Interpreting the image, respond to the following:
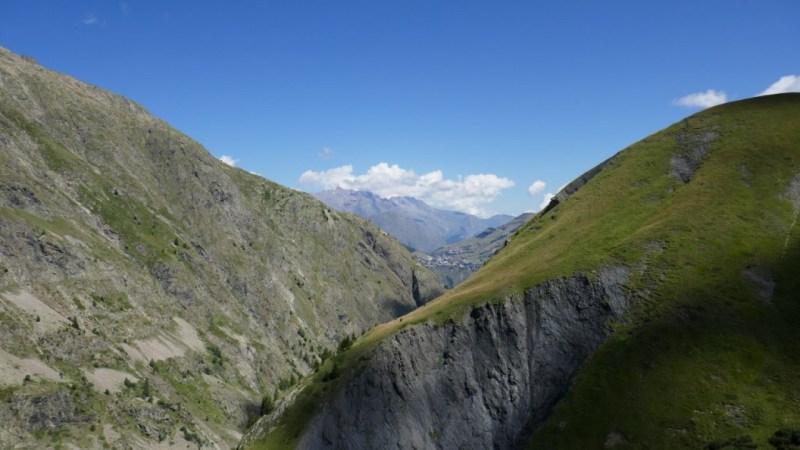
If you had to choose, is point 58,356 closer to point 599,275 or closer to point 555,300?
point 555,300

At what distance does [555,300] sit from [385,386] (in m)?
38.3

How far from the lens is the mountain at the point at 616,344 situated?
3147 inches

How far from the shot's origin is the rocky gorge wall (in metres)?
95.9

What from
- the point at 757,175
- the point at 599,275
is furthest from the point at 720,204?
the point at 599,275

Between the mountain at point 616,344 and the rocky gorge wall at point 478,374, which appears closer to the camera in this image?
the mountain at point 616,344

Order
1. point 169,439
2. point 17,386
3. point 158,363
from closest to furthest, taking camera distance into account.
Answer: point 17,386 < point 169,439 < point 158,363

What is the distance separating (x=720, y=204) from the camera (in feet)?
373

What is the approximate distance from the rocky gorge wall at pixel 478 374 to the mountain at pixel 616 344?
274mm

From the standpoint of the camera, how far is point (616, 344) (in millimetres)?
93125

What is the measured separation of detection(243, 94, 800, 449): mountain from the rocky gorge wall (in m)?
0.27

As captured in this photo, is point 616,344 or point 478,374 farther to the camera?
point 478,374

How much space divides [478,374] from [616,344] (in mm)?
26697

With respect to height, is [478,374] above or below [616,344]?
above

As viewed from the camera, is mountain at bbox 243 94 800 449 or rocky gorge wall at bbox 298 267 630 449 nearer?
mountain at bbox 243 94 800 449
